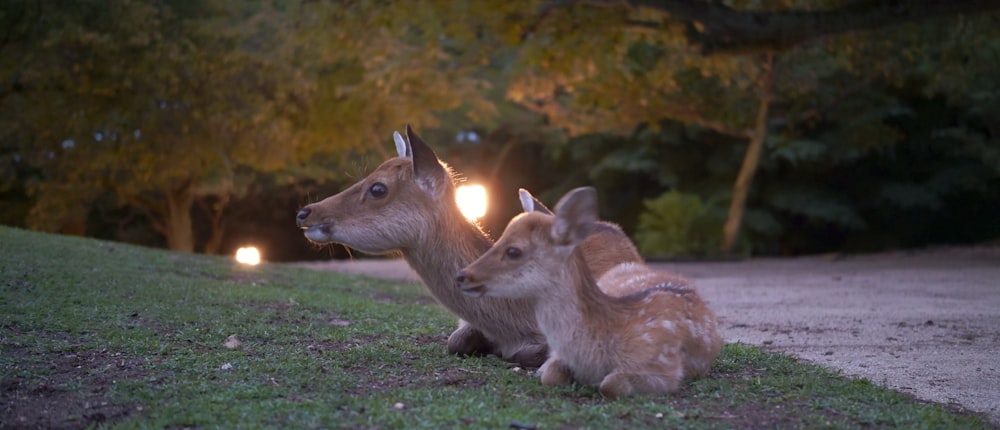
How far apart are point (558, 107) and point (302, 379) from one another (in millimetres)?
18753

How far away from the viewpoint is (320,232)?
20.0ft

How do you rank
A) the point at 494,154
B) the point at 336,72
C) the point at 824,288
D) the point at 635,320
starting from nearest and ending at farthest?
the point at 635,320
the point at 824,288
the point at 336,72
the point at 494,154

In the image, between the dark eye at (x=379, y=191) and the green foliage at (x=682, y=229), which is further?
the green foliage at (x=682, y=229)

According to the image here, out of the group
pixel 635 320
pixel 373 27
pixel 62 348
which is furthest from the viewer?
pixel 373 27

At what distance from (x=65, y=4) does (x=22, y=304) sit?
8.64 meters

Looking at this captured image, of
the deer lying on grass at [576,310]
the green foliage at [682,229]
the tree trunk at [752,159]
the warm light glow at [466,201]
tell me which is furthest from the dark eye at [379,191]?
the green foliage at [682,229]

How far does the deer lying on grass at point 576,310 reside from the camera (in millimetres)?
5066

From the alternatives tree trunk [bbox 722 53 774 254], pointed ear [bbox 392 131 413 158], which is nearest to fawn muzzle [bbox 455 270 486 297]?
pointed ear [bbox 392 131 413 158]

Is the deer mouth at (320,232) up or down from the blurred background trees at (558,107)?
down

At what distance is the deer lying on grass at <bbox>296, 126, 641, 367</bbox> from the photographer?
20.1ft

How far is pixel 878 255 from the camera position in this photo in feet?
70.4

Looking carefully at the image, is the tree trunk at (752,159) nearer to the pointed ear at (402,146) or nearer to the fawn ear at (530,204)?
the pointed ear at (402,146)

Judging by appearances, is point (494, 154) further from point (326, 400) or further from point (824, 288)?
point (326, 400)

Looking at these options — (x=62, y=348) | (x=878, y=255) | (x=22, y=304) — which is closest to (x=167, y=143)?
(x=22, y=304)
